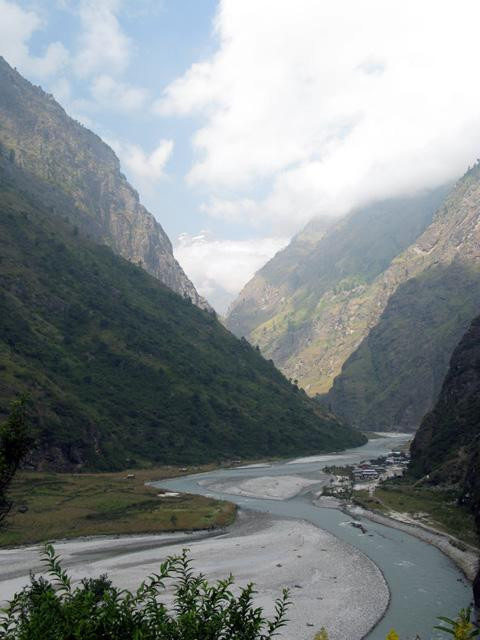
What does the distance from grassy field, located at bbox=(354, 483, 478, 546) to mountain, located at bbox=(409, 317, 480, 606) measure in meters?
2.35

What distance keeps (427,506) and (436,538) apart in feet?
61.6

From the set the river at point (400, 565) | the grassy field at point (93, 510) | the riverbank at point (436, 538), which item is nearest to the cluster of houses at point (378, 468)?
the river at point (400, 565)

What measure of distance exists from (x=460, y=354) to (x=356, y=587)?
106 m

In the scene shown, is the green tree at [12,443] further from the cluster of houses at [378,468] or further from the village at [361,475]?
the cluster of houses at [378,468]

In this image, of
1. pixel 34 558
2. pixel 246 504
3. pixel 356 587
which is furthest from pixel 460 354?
pixel 34 558

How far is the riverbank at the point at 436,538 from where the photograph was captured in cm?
5534

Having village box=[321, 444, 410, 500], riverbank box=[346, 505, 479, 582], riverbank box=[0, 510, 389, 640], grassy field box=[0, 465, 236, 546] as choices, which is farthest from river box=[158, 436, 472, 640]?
grassy field box=[0, 465, 236, 546]

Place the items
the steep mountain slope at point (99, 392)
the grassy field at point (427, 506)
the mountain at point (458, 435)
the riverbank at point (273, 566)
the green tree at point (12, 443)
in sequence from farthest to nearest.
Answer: the steep mountain slope at point (99, 392) → the mountain at point (458, 435) → the grassy field at point (427, 506) → the riverbank at point (273, 566) → the green tree at point (12, 443)

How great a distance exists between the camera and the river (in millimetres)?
41125

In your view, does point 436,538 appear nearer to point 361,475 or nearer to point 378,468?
point 361,475

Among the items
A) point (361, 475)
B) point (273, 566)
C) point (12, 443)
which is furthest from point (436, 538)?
point (361, 475)

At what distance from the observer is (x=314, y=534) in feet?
234

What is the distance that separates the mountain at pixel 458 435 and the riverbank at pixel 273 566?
2290 centimetres

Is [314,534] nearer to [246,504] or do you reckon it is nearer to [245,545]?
[245,545]
